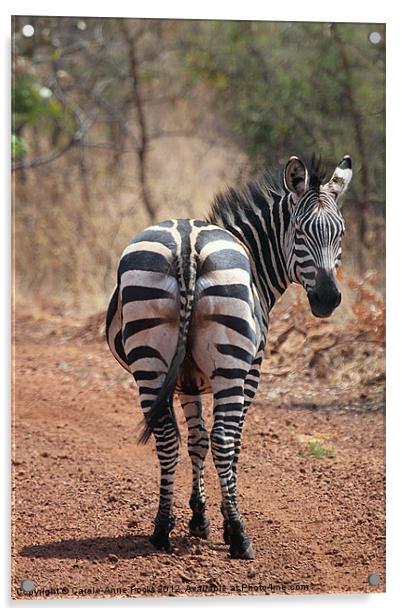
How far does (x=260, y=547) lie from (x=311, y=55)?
4.04 m

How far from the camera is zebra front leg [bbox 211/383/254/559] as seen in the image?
3781 mm

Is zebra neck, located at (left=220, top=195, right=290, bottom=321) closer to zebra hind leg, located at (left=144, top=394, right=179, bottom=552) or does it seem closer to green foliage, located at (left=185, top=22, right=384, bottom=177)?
zebra hind leg, located at (left=144, top=394, right=179, bottom=552)

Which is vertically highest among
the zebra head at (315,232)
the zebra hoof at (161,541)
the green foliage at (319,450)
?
the zebra head at (315,232)

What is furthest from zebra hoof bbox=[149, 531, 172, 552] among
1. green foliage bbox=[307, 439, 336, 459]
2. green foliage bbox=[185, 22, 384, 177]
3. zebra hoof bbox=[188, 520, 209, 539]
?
green foliage bbox=[185, 22, 384, 177]

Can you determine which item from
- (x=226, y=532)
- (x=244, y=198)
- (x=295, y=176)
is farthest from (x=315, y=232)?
(x=226, y=532)

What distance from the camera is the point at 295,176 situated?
4.12 metres

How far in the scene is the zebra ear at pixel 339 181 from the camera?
4.19 m

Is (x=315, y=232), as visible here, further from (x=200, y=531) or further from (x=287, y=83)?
(x=287, y=83)

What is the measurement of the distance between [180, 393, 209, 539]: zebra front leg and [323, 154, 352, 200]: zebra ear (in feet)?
3.37

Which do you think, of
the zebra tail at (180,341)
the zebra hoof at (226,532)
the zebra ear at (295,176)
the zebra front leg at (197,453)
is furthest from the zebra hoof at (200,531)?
the zebra ear at (295,176)

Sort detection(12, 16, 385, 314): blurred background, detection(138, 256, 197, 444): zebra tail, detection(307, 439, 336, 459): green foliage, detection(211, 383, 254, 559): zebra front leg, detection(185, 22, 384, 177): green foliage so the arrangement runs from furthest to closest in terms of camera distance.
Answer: detection(185, 22, 384, 177): green foliage < detection(12, 16, 385, 314): blurred background < detection(307, 439, 336, 459): green foliage < detection(211, 383, 254, 559): zebra front leg < detection(138, 256, 197, 444): zebra tail

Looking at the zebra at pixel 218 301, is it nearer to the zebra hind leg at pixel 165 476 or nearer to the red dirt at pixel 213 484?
the zebra hind leg at pixel 165 476

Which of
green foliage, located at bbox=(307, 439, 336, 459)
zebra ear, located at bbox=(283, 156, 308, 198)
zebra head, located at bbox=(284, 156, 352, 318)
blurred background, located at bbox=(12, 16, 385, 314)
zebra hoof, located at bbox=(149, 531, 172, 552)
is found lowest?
zebra hoof, located at bbox=(149, 531, 172, 552)
